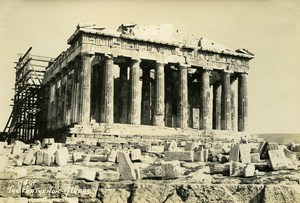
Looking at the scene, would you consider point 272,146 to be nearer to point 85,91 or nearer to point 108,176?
point 108,176

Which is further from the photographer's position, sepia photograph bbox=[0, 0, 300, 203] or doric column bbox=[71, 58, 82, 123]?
doric column bbox=[71, 58, 82, 123]

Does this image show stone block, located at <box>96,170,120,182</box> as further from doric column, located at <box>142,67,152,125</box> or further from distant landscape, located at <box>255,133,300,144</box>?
distant landscape, located at <box>255,133,300,144</box>

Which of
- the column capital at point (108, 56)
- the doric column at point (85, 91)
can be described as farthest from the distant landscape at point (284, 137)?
the doric column at point (85, 91)

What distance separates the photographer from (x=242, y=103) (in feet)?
114

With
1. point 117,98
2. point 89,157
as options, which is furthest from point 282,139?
point 89,157

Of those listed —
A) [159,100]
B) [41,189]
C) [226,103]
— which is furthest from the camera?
[226,103]

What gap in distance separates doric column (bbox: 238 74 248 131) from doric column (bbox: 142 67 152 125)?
24.7ft

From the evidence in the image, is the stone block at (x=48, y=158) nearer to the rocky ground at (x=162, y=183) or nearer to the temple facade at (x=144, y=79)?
the rocky ground at (x=162, y=183)

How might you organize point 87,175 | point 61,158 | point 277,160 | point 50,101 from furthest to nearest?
point 50,101 → point 61,158 → point 277,160 → point 87,175

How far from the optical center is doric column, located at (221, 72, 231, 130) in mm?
33938

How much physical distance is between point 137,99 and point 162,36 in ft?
18.0

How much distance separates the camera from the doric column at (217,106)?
35.7 metres

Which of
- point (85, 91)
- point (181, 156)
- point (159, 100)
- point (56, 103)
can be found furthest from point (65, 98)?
point (181, 156)

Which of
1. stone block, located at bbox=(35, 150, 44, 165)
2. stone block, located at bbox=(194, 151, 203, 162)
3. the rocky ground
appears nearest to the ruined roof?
stone block, located at bbox=(35, 150, 44, 165)
